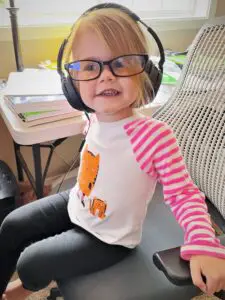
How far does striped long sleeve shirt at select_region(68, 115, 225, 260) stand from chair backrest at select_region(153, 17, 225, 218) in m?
0.22

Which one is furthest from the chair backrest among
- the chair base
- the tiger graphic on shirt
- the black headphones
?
the chair base

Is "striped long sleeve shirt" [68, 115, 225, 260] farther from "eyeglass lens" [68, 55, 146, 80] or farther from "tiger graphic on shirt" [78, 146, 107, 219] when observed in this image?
"eyeglass lens" [68, 55, 146, 80]

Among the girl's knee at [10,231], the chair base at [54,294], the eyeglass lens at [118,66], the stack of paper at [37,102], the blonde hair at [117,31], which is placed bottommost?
the chair base at [54,294]

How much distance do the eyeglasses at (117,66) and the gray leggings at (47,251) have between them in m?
0.38

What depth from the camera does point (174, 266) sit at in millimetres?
543

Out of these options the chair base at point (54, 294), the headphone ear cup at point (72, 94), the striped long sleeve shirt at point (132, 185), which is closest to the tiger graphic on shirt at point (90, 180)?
the striped long sleeve shirt at point (132, 185)

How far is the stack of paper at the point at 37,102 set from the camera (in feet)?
2.91

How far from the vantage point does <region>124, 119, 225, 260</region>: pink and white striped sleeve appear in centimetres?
59

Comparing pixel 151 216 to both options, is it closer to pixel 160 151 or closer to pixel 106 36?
pixel 160 151

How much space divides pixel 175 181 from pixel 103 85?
254 mm

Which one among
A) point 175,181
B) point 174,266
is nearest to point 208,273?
point 174,266

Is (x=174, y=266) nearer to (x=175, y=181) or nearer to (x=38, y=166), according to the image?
(x=175, y=181)

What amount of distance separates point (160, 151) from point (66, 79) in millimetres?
302

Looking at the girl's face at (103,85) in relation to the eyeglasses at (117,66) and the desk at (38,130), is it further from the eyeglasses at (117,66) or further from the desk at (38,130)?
the desk at (38,130)
